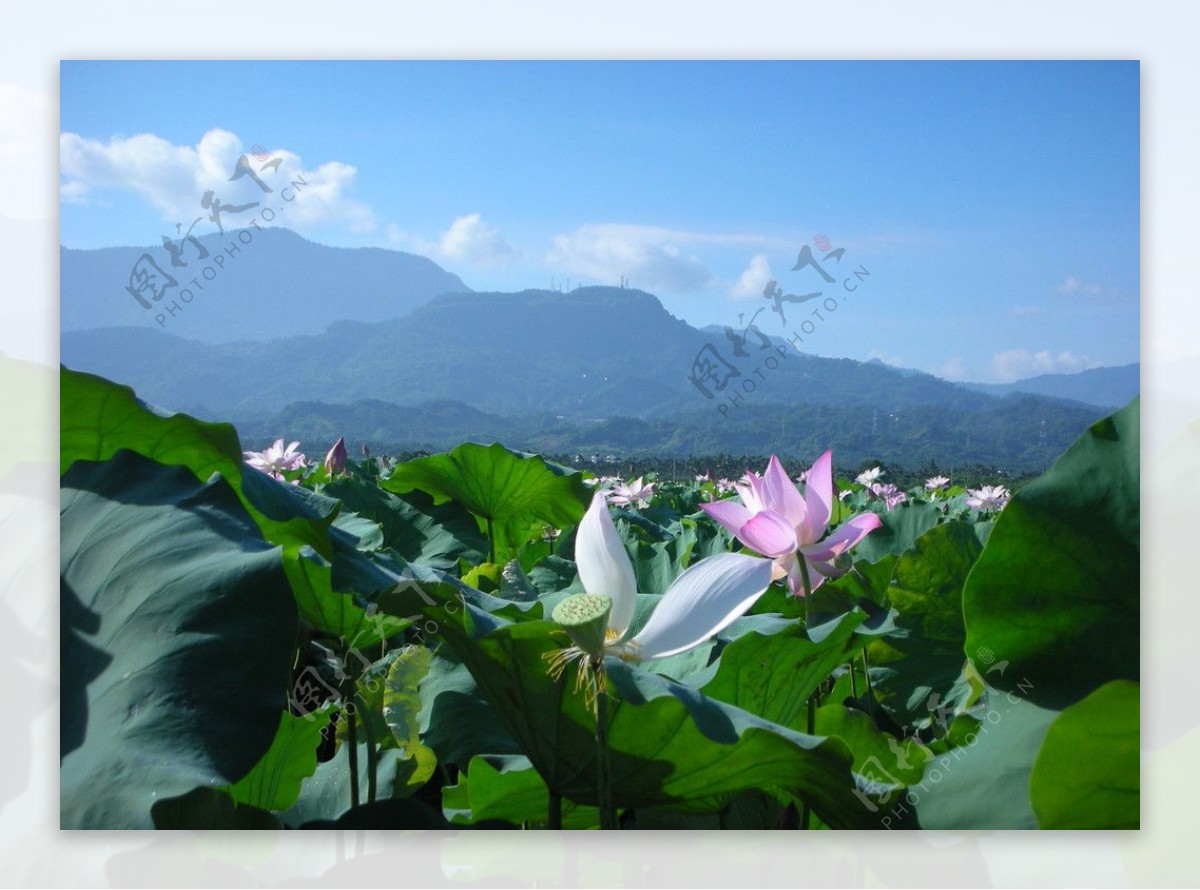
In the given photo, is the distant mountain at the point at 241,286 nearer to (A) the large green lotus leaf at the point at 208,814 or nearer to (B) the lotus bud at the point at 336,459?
(B) the lotus bud at the point at 336,459

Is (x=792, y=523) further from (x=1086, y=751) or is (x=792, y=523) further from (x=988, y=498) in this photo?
(x=988, y=498)

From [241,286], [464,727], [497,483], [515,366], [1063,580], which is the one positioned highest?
[241,286]

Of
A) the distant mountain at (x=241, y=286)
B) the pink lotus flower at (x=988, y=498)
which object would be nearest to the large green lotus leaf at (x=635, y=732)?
the distant mountain at (x=241, y=286)

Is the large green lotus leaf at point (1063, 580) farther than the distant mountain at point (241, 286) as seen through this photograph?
No

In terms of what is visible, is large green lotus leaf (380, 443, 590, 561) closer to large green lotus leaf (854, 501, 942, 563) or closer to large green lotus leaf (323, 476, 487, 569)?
large green lotus leaf (323, 476, 487, 569)

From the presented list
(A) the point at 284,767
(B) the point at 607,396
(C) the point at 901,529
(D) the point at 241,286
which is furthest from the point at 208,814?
(D) the point at 241,286

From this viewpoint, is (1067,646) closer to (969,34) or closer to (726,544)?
(726,544)

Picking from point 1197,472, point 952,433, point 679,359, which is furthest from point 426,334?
point 1197,472

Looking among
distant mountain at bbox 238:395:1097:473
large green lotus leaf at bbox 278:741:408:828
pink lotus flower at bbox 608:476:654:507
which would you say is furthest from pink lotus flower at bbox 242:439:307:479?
large green lotus leaf at bbox 278:741:408:828
